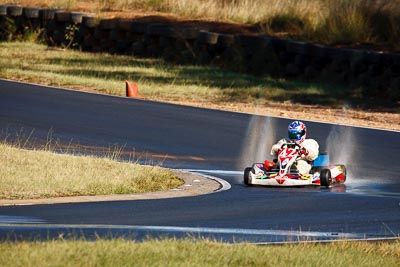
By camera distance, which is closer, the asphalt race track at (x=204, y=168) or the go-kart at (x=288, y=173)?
the asphalt race track at (x=204, y=168)

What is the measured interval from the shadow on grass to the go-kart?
9826 millimetres

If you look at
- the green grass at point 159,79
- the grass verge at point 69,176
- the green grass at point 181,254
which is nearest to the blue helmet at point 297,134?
the grass verge at point 69,176

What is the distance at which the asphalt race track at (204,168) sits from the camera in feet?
36.4

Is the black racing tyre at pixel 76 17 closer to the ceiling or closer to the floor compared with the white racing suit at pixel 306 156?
closer to the ceiling

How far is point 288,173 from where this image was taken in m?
15.1

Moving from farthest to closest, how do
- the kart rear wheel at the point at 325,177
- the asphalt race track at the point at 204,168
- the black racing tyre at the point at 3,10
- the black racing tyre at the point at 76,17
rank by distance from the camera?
the black racing tyre at the point at 3,10, the black racing tyre at the point at 76,17, the kart rear wheel at the point at 325,177, the asphalt race track at the point at 204,168

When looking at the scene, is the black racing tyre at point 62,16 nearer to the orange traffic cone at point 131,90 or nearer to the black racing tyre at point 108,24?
the black racing tyre at point 108,24

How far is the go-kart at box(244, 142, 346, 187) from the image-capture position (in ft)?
49.0

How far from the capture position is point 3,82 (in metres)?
26.5

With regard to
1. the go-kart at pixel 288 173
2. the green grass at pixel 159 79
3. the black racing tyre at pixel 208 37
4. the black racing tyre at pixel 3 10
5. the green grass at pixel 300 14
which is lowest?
the green grass at pixel 159 79

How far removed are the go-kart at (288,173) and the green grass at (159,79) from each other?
1023cm

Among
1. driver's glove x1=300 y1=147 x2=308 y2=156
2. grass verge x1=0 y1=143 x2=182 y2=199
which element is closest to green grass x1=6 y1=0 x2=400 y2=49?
driver's glove x1=300 y1=147 x2=308 y2=156

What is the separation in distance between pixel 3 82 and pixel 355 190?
13451 mm

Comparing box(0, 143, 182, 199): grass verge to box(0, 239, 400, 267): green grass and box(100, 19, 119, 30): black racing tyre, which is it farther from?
box(100, 19, 119, 30): black racing tyre
